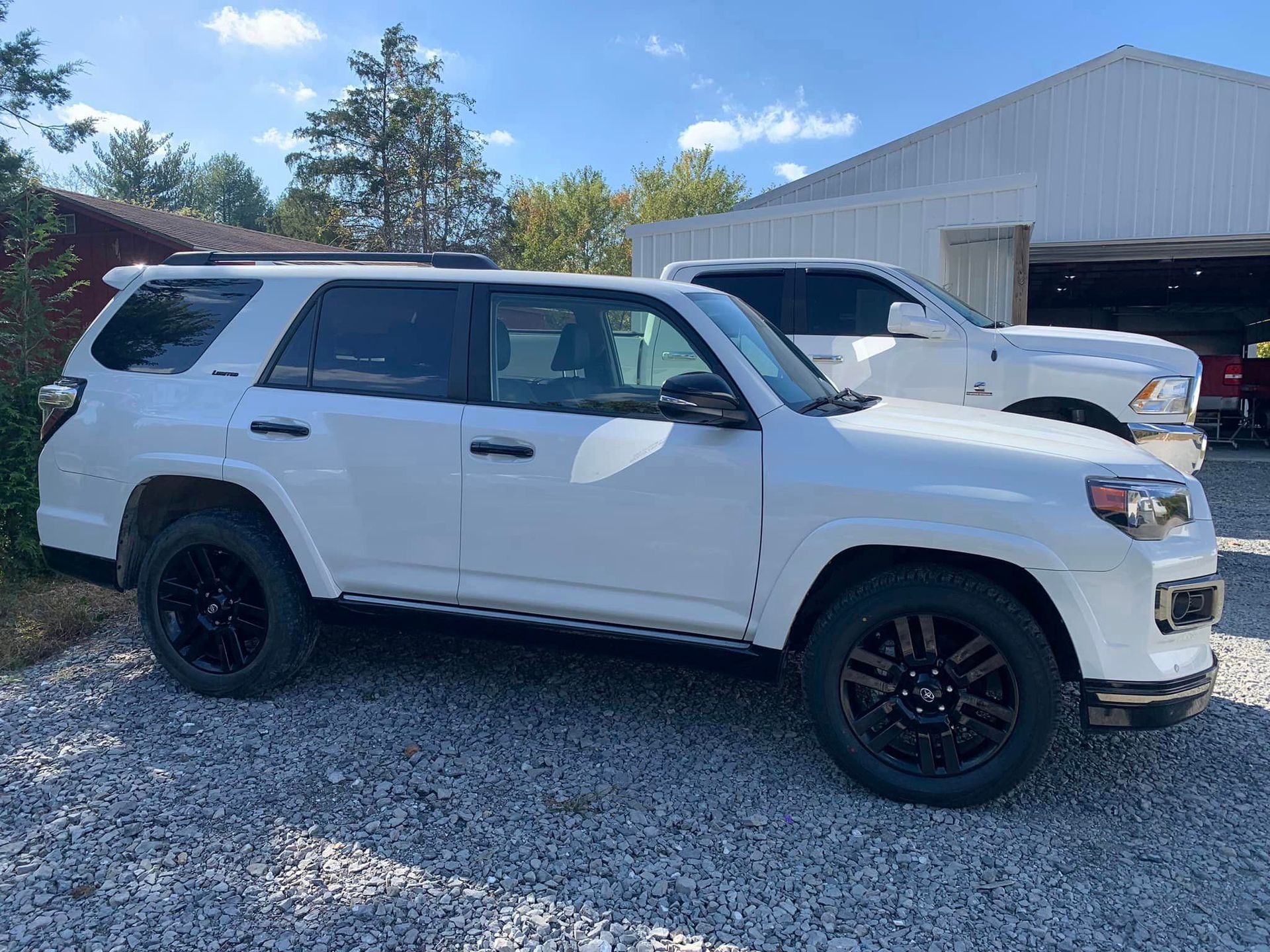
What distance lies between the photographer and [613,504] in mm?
3574

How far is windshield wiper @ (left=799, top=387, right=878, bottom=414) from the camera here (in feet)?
12.4

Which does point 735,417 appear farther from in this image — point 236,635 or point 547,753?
point 236,635

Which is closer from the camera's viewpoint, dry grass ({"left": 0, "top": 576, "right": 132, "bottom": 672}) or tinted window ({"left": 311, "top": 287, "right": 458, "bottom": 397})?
tinted window ({"left": 311, "top": 287, "right": 458, "bottom": 397})

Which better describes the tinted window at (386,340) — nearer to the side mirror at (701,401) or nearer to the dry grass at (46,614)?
the side mirror at (701,401)

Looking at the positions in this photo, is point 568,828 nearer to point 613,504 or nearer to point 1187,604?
point 613,504

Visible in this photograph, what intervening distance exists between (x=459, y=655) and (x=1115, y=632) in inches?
122

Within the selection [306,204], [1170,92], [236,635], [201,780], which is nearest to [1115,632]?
[201,780]

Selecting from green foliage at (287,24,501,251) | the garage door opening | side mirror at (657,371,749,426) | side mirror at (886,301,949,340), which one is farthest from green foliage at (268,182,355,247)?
side mirror at (657,371,749,426)

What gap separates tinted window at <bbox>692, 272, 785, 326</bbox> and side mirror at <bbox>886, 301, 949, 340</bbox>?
0.91 meters

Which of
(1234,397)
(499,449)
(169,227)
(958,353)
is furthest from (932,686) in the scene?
(169,227)

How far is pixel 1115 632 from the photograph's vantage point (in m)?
3.11

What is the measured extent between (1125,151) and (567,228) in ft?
89.8

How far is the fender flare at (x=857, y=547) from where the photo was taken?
3.16 m

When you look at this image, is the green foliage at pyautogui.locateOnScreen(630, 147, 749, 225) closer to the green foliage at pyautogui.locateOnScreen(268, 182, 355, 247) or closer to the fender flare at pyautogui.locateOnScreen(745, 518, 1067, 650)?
the green foliage at pyautogui.locateOnScreen(268, 182, 355, 247)
